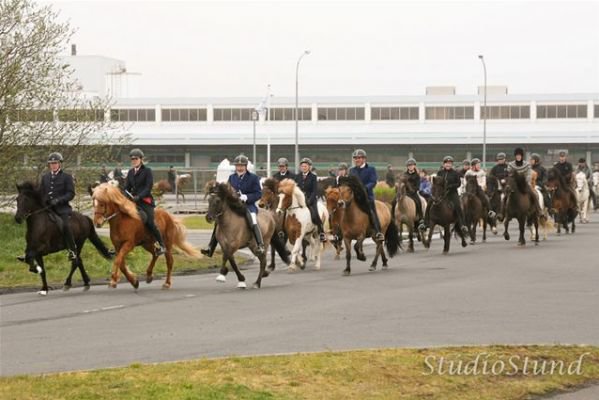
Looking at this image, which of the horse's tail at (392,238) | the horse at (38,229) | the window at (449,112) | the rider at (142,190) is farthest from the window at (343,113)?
the horse at (38,229)

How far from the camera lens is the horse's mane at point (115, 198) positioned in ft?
66.4

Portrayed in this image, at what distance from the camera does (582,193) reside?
46938 millimetres

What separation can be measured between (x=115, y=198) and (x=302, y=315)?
5.40m

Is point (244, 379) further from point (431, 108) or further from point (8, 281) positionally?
point (431, 108)

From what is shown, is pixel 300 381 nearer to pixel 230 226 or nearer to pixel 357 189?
pixel 230 226

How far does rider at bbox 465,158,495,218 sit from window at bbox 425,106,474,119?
234 ft

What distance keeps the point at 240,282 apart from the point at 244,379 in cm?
1007

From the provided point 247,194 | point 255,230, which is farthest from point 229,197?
point 255,230

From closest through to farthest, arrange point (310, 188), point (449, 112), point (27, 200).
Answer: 1. point (27, 200)
2. point (310, 188)
3. point (449, 112)

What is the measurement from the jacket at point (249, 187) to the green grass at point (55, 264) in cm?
378

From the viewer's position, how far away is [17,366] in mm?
12094

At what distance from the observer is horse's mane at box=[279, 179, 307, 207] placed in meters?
24.4

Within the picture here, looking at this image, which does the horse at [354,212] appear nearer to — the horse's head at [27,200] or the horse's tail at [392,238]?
the horse's tail at [392,238]

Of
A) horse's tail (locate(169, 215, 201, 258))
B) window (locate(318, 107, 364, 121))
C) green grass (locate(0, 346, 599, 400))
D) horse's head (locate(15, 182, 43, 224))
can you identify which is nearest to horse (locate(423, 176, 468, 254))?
horse's tail (locate(169, 215, 201, 258))
